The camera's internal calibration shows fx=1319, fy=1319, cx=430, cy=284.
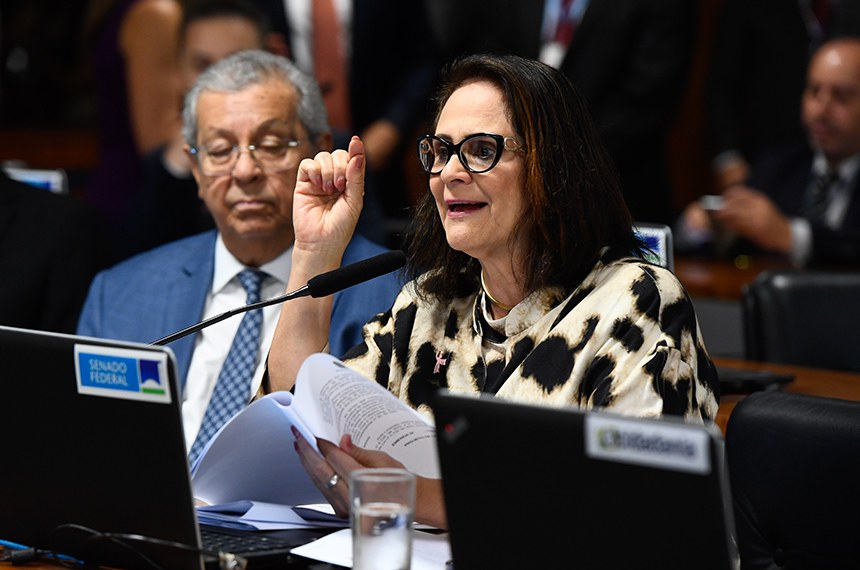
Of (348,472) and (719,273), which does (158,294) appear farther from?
(719,273)

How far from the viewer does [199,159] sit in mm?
2801

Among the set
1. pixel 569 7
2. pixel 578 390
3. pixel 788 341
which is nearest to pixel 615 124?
pixel 569 7

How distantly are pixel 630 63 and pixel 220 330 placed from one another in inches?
94.3

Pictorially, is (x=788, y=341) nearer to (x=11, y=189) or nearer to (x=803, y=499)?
(x=803, y=499)

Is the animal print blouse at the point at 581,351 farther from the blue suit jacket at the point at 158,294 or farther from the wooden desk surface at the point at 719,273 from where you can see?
the wooden desk surface at the point at 719,273

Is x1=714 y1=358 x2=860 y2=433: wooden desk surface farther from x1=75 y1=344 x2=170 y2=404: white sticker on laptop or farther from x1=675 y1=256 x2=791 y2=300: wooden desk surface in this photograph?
x1=75 y1=344 x2=170 y2=404: white sticker on laptop

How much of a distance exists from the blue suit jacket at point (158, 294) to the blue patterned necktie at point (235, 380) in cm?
11

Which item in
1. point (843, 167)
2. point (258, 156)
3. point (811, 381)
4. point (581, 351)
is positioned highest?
point (258, 156)


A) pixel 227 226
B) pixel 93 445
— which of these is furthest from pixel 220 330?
pixel 93 445

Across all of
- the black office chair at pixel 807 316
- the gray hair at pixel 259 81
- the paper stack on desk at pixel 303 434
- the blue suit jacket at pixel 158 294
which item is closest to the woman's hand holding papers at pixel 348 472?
the paper stack on desk at pixel 303 434

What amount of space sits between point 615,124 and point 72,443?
329 centimetres

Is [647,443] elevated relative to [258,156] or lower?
lower

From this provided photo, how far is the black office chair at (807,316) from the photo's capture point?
3088 mm

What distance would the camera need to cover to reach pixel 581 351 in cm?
183
